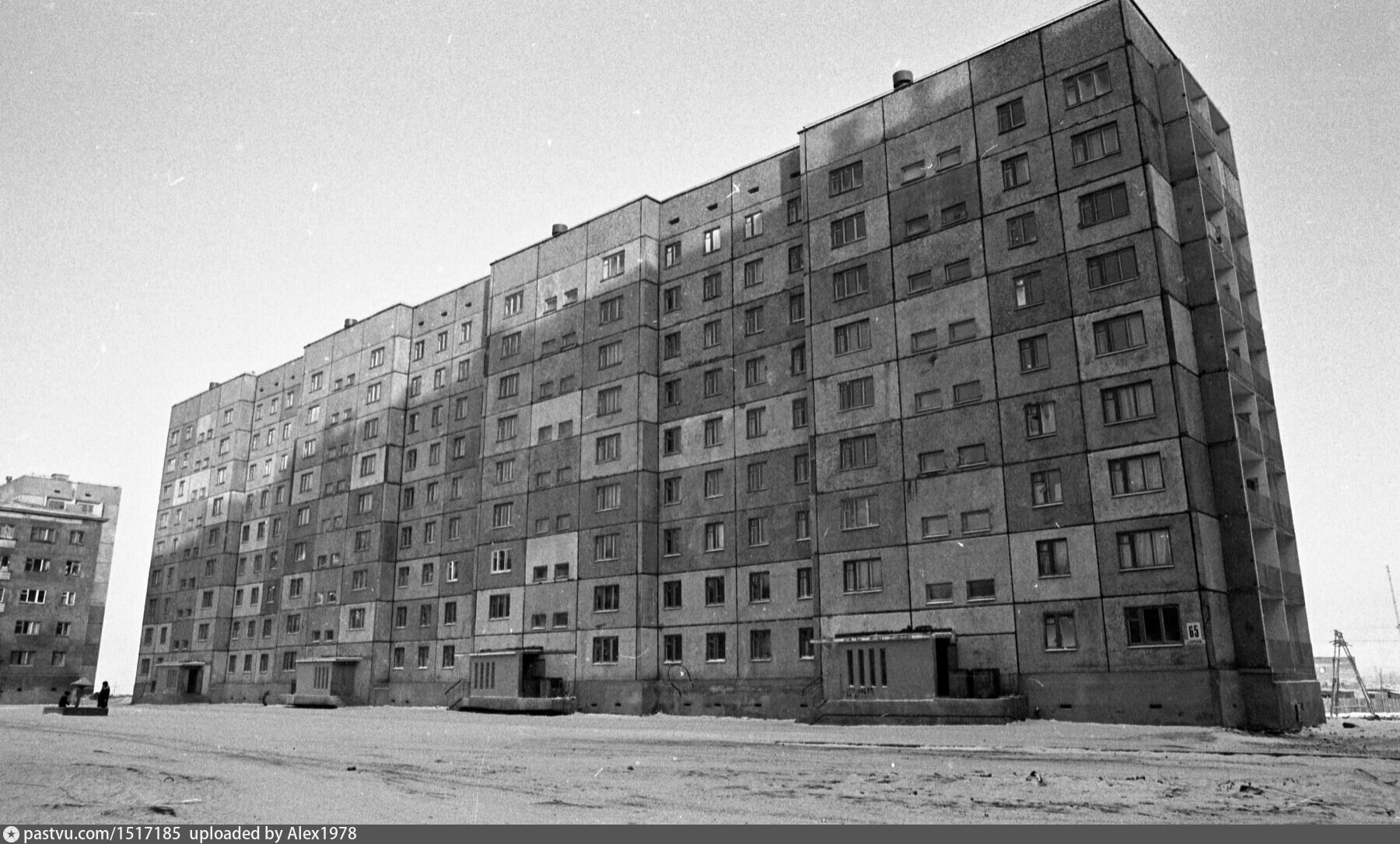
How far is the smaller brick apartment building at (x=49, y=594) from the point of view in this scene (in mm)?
103188

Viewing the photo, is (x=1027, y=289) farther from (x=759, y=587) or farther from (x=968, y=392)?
(x=759, y=587)

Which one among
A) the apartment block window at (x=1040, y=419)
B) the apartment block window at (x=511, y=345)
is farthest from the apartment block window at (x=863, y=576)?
the apartment block window at (x=511, y=345)

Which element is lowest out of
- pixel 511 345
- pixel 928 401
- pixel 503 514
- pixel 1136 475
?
pixel 1136 475

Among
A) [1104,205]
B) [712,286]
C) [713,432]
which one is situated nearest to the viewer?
[1104,205]

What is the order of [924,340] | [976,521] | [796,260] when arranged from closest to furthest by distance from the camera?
[976,521] → [924,340] → [796,260]

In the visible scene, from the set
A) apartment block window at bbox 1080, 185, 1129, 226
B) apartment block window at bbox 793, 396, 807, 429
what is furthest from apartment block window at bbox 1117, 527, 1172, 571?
apartment block window at bbox 793, 396, 807, 429

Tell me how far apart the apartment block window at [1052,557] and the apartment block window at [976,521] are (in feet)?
7.98

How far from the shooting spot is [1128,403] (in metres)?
40.5

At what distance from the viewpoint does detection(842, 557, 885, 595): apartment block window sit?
45656mm

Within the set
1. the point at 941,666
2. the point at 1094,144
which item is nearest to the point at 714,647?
the point at 941,666

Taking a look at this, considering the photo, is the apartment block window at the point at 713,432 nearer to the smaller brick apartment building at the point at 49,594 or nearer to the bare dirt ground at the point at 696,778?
the bare dirt ground at the point at 696,778

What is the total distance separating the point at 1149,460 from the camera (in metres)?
39.2

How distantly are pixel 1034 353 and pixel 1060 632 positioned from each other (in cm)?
1214
